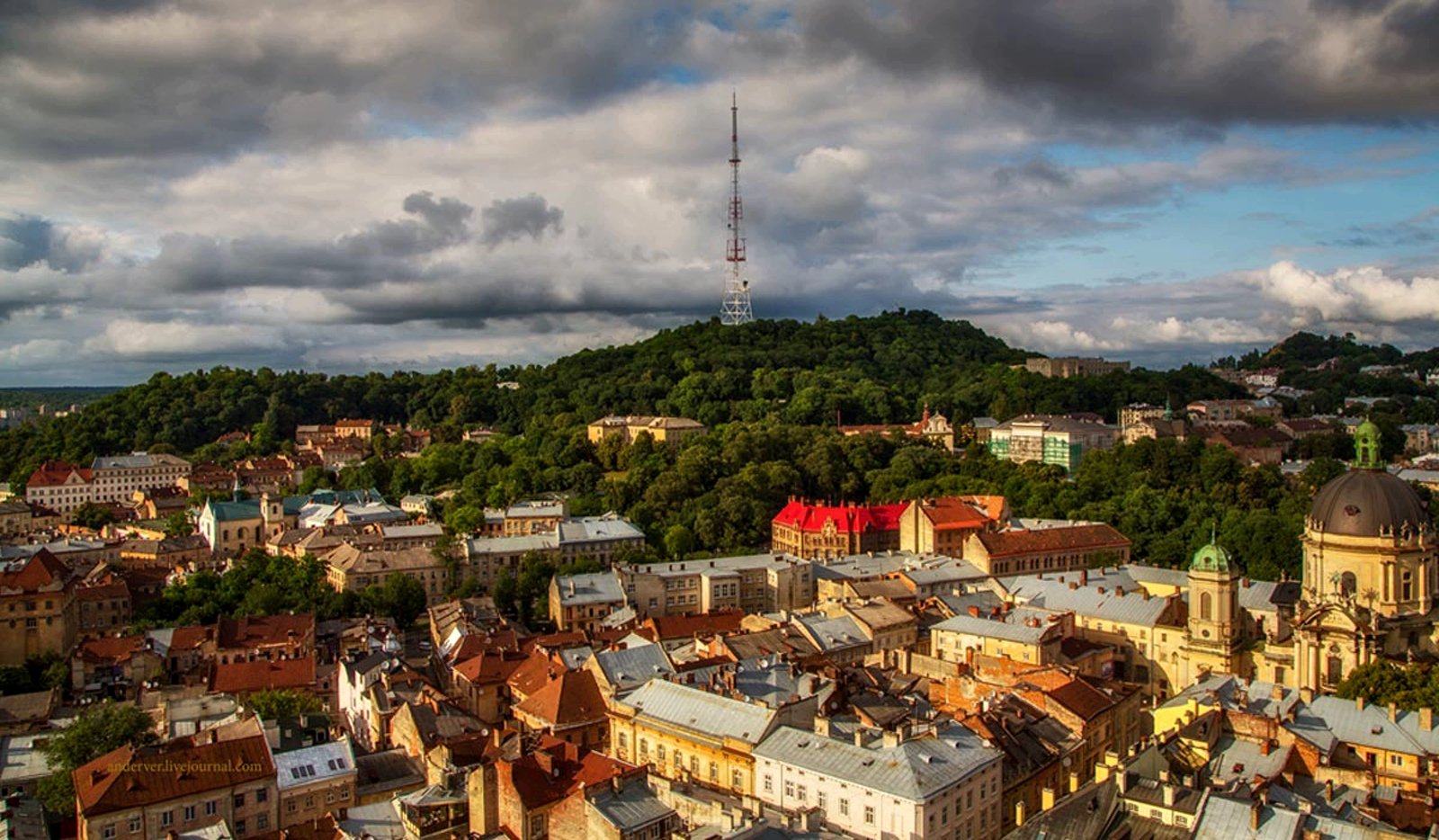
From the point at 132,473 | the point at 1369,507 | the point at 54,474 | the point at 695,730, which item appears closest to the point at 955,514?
the point at 1369,507

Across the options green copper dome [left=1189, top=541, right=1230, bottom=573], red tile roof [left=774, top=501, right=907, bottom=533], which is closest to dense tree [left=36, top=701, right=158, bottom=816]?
green copper dome [left=1189, top=541, right=1230, bottom=573]

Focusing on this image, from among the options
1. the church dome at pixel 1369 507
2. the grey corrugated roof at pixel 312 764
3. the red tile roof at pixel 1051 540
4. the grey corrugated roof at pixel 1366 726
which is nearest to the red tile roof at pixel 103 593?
the grey corrugated roof at pixel 312 764

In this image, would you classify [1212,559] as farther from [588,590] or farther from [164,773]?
[164,773]

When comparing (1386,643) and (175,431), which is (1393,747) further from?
(175,431)

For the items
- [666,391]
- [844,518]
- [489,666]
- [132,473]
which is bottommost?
[489,666]

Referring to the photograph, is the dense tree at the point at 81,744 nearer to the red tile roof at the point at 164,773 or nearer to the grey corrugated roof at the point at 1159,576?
the red tile roof at the point at 164,773

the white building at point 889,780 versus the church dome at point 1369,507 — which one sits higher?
the church dome at point 1369,507
